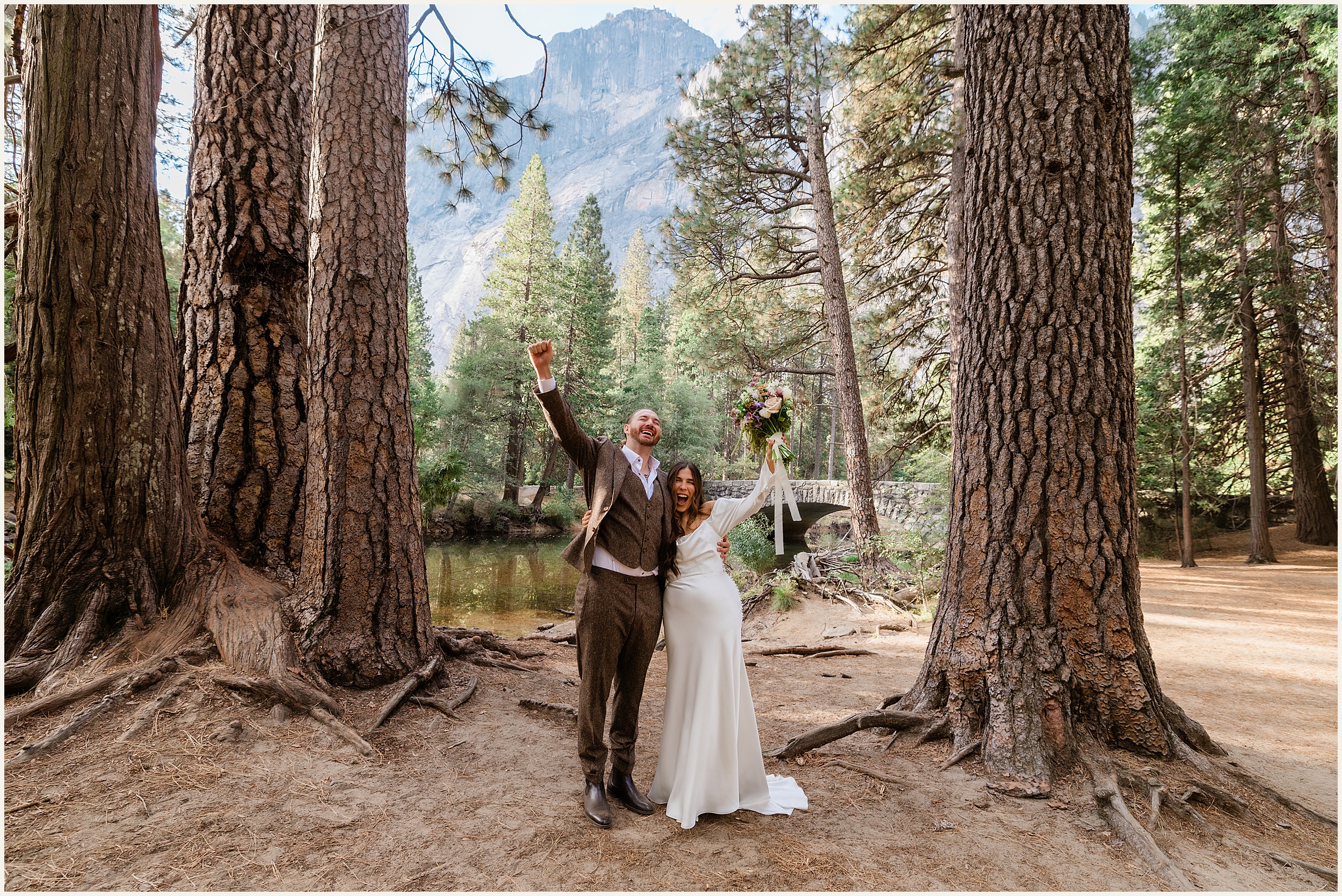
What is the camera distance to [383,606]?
12.2ft

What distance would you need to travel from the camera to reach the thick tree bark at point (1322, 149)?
9805 mm

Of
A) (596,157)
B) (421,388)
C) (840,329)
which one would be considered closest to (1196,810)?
(840,329)

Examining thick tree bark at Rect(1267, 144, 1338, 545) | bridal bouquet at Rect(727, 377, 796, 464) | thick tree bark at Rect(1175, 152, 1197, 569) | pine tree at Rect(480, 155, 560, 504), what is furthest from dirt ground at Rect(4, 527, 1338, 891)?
pine tree at Rect(480, 155, 560, 504)

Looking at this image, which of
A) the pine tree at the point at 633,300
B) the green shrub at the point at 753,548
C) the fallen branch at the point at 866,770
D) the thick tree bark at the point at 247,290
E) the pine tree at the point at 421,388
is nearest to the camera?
the fallen branch at the point at 866,770

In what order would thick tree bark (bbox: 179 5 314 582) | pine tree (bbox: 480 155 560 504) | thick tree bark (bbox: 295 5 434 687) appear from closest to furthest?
thick tree bark (bbox: 295 5 434 687) → thick tree bark (bbox: 179 5 314 582) → pine tree (bbox: 480 155 560 504)

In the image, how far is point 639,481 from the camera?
283cm

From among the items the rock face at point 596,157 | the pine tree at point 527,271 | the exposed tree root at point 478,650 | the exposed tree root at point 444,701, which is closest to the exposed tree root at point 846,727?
the exposed tree root at point 444,701

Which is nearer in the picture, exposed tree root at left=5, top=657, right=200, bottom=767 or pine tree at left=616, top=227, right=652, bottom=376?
exposed tree root at left=5, top=657, right=200, bottom=767

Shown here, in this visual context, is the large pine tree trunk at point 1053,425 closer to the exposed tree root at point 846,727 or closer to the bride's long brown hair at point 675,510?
the exposed tree root at point 846,727

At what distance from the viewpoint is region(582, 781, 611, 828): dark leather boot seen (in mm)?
2564

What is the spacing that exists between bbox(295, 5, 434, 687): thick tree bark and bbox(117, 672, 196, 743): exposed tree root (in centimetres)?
55

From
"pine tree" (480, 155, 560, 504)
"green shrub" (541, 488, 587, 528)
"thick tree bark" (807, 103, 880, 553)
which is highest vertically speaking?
"pine tree" (480, 155, 560, 504)

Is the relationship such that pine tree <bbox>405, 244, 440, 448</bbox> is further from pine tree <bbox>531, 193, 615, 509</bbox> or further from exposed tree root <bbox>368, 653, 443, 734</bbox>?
exposed tree root <bbox>368, 653, 443, 734</bbox>

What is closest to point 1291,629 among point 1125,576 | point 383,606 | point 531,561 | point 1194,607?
point 1194,607
